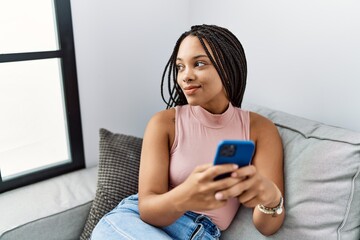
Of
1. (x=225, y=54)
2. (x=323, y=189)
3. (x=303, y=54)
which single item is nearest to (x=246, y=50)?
(x=303, y=54)

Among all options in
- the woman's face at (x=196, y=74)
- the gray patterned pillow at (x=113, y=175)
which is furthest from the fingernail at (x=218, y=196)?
the gray patterned pillow at (x=113, y=175)

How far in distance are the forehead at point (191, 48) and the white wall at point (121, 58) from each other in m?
0.61

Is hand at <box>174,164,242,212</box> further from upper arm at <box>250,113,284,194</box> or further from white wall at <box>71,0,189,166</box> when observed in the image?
white wall at <box>71,0,189,166</box>

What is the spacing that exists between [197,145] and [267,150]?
0.21 meters

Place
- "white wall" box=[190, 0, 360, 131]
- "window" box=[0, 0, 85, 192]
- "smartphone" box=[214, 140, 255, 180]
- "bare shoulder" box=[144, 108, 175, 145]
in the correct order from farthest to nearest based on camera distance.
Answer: "window" box=[0, 0, 85, 192]
"white wall" box=[190, 0, 360, 131]
"bare shoulder" box=[144, 108, 175, 145]
"smartphone" box=[214, 140, 255, 180]

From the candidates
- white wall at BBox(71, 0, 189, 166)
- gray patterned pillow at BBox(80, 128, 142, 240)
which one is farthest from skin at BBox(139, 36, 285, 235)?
white wall at BBox(71, 0, 189, 166)

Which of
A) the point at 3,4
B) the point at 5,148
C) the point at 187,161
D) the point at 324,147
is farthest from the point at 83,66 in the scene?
the point at 324,147

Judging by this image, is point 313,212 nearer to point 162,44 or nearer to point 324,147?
point 324,147

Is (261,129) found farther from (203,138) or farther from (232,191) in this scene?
(232,191)

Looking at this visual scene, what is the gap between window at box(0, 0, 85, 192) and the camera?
1326 millimetres

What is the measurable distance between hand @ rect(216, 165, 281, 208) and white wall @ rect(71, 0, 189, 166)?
97 centimetres

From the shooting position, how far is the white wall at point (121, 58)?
1446 millimetres

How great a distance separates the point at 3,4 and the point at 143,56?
0.63 m

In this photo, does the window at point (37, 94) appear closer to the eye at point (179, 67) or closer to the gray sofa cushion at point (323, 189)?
the eye at point (179, 67)
